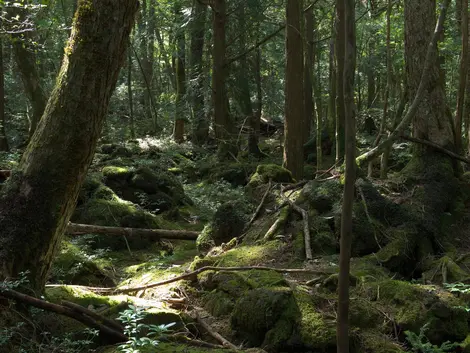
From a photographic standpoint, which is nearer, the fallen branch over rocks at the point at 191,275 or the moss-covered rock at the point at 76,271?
the fallen branch over rocks at the point at 191,275

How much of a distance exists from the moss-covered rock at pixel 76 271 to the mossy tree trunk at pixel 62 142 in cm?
217

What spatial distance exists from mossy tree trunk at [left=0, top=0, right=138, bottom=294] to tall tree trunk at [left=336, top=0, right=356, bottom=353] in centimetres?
232

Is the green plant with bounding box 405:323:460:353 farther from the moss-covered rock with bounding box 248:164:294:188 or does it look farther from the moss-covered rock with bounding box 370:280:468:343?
the moss-covered rock with bounding box 248:164:294:188

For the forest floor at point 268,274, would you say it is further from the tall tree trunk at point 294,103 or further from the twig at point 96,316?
the tall tree trunk at point 294,103

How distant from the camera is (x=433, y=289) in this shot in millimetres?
5234

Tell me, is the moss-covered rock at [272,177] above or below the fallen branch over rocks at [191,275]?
above

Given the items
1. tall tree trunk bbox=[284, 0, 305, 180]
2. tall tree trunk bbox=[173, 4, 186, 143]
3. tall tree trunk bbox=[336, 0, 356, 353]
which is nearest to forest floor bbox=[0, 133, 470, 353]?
tall tree trunk bbox=[336, 0, 356, 353]

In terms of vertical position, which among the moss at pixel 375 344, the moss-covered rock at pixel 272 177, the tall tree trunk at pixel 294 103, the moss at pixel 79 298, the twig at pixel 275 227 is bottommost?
the moss at pixel 375 344

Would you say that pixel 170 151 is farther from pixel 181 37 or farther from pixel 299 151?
pixel 299 151

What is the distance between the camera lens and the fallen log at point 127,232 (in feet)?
29.8

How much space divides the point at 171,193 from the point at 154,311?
8493mm

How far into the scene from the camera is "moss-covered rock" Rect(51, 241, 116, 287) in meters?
6.63

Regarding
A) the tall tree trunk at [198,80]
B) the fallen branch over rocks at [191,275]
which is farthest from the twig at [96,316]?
the tall tree trunk at [198,80]

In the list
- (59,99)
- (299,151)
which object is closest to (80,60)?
(59,99)
